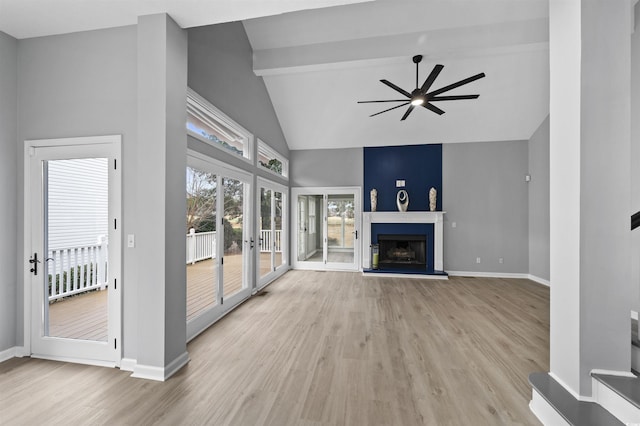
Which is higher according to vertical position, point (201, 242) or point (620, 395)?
point (201, 242)

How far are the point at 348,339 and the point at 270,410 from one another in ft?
4.27

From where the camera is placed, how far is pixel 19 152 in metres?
2.64

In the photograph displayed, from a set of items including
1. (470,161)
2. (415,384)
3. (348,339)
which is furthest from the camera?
(470,161)

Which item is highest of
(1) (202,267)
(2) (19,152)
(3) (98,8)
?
(3) (98,8)

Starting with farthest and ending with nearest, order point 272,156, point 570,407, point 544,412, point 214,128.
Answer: point 272,156, point 214,128, point 544,412, point 570,407

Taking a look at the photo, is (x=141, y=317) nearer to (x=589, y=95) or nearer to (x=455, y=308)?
(x=589, y=95)

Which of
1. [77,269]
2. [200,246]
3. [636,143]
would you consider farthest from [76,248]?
[636,143]

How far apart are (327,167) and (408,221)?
2409mm

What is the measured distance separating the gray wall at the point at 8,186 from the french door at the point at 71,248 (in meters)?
0.13

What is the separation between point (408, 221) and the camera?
643cm

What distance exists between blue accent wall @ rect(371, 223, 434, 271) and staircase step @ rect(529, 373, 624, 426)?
4.59 meters

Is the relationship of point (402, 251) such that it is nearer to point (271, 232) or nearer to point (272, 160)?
point (271, 232)

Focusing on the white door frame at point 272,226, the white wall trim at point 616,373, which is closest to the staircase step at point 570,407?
the white wall trim at point 616,373

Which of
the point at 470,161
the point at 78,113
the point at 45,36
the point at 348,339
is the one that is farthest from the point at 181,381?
the point at 470,161
